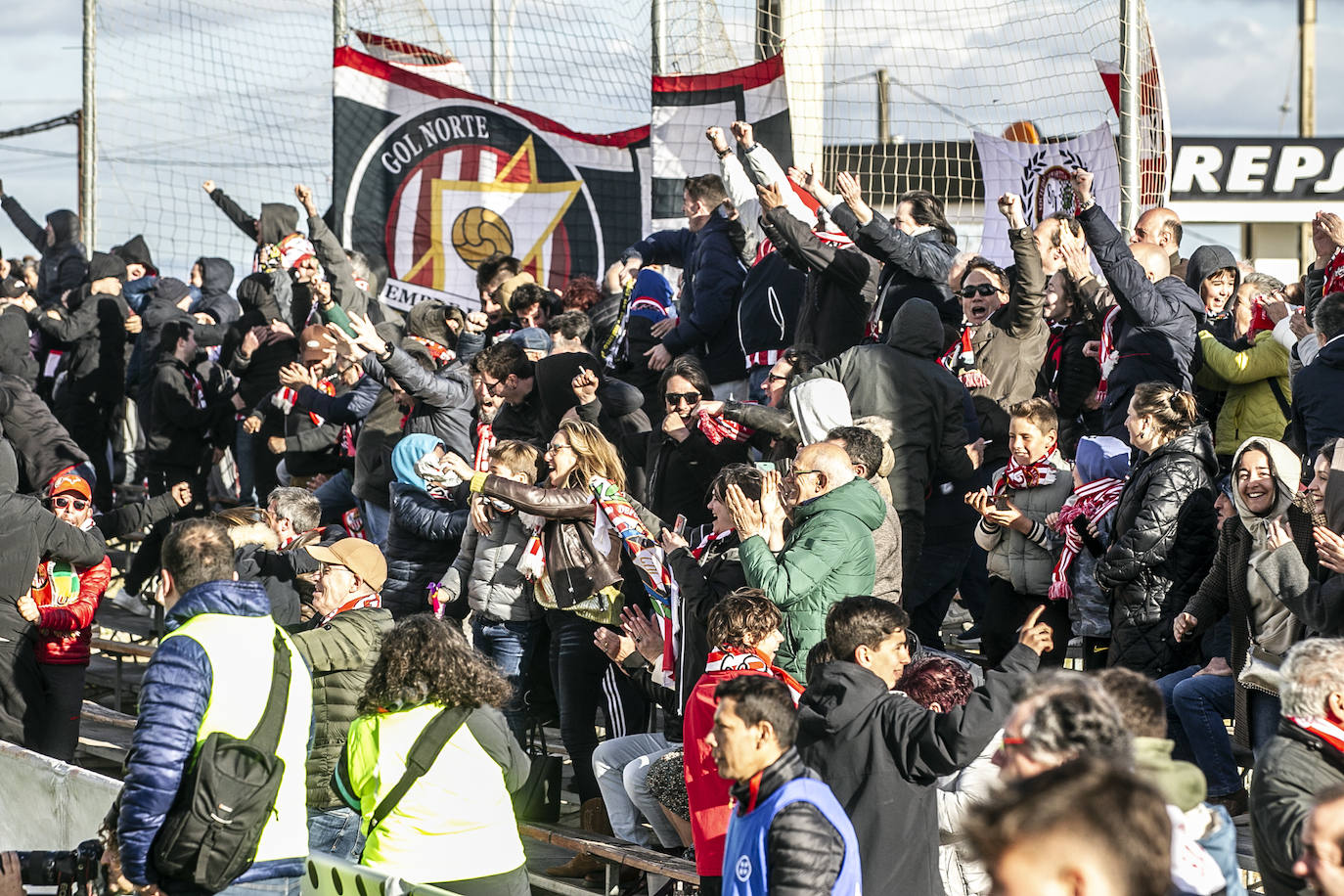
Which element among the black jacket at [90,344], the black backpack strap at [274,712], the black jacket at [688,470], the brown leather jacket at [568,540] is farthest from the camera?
the black jacket at [90,344]

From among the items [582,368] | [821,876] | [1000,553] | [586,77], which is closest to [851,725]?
[821,876]

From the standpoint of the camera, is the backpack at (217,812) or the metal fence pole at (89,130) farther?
the metal fence pole at (89,130)

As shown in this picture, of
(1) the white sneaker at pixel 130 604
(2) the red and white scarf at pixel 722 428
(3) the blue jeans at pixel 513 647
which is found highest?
(2) the red and white scarf at pixel 722 428

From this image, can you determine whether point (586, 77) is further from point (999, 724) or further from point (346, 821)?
point (999, 724)

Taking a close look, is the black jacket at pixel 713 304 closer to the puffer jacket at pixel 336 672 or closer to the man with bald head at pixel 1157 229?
the man with bald head at pixel 1157 229

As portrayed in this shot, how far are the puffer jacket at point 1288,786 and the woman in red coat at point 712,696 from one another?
56.0 inches

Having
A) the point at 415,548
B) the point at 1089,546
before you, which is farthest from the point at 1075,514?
the point at 415,548

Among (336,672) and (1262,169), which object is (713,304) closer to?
(336,672)

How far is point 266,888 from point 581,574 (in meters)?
2.32

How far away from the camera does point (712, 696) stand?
14.5 feet

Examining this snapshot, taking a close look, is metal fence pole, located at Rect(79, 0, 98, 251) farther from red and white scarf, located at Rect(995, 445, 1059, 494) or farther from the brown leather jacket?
red and white scarf, located at Rect(995, 445, 1059, 494)

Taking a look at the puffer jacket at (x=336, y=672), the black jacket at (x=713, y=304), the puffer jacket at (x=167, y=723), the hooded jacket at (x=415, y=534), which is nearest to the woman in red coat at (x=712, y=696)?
the puffer jacket at (x=167, y=723)

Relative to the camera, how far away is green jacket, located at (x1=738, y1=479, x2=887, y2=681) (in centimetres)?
494

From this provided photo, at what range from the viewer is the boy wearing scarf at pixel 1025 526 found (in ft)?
19.2
